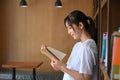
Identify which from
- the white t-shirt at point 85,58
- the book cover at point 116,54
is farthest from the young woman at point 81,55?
the book cover at point 116,54

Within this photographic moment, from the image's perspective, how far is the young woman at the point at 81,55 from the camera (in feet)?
5.24

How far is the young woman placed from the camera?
160 centimetres

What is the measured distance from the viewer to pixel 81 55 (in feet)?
5.31

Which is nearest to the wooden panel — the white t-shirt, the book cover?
the white t-shirt

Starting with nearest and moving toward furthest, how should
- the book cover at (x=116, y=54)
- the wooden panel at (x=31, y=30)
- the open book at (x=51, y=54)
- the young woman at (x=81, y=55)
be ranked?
the book cover at (x=116, y=54) → the young woman at (x=81, y=55) → the open book at (x=51, y=54) → the wooden panel at (x=31, y=30)

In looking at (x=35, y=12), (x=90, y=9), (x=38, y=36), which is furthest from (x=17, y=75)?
(x=90, y=9)

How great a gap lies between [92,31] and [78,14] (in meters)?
0.18

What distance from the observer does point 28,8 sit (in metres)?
5.79

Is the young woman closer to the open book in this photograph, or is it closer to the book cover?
the open book

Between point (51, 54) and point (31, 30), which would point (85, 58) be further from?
point (31, 30)

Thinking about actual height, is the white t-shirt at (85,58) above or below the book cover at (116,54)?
below

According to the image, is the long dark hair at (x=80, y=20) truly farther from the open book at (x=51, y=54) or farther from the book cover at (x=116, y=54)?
the book cover at (x=116, y=54)

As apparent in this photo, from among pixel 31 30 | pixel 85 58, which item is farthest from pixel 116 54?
pixel 31 30

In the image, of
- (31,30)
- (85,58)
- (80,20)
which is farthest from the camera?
(31,30)
